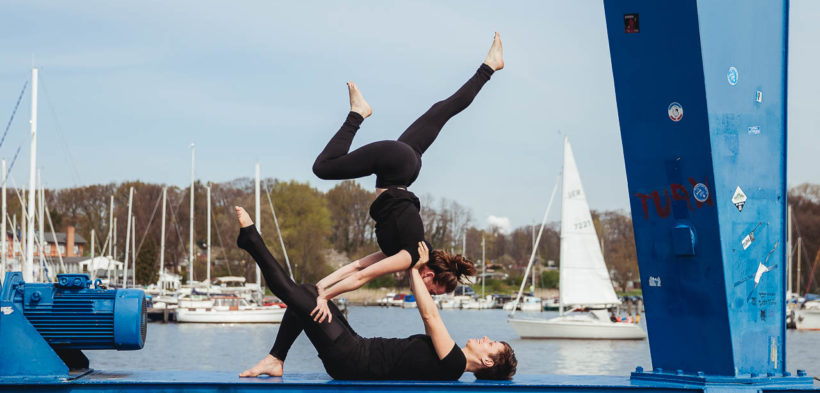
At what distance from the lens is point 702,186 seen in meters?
6.73

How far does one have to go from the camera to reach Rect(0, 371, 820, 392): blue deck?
6.71m

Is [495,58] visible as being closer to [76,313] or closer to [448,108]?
[448,108]

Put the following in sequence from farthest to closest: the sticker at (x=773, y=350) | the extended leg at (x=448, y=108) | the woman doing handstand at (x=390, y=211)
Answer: the extended leg at (x=448, y=108) < the woman doing handstand at (x=390, y=211) < the sticker at (x=773, y=350)

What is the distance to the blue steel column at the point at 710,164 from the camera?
21.9 ft

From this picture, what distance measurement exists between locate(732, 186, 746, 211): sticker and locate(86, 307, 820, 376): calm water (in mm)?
23622

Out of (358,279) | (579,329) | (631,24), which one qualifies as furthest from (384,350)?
(579,329)

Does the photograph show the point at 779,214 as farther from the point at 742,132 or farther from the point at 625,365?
the point at 625,365

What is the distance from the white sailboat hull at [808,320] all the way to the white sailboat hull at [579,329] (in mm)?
20579

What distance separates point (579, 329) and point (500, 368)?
1783 inches

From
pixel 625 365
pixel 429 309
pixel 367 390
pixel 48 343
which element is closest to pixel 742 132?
pixel 429 309

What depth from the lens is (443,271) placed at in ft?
24.3

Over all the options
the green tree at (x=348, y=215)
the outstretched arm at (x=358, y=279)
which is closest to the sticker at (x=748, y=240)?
the outstretched arm at (x=358, y=279)

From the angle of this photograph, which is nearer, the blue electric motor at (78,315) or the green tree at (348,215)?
the blue electric motor at (78,315)

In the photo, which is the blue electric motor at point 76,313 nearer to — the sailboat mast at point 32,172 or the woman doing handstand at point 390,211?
the woman doing handstand at point 390,211
